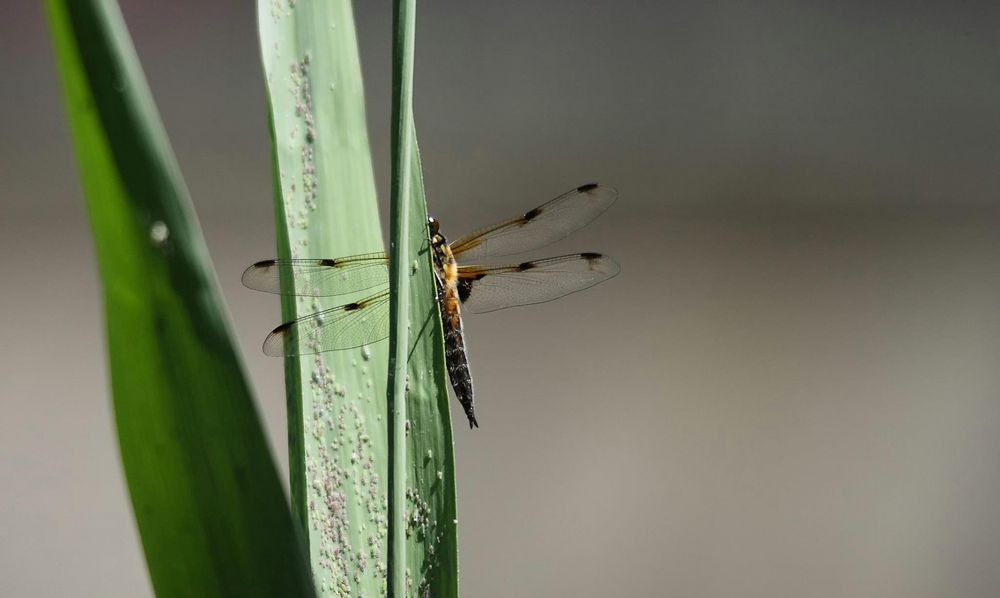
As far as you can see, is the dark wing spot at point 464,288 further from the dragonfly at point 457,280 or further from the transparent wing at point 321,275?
the transparent wing at point 321,275

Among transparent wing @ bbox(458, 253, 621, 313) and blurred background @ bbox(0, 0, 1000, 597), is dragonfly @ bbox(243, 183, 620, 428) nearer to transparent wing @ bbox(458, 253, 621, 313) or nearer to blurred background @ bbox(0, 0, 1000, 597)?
transparent wing @ bbox(458, 253, 621, 313)

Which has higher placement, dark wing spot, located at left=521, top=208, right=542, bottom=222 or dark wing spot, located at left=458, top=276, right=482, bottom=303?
dark wing spot, located at left=521, top=208, right=542, bottom=222

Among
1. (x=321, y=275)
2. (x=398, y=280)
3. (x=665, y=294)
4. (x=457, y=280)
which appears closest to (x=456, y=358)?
(x=457, y=280)

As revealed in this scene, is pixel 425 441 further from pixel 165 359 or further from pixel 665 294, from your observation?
pixel 665 294

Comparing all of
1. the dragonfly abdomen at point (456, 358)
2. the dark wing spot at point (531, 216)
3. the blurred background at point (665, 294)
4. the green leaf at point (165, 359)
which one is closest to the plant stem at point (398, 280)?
the green leaf at point (165, 359)

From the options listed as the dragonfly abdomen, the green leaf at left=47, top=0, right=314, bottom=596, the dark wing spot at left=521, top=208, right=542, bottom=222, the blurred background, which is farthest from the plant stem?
the blurred background

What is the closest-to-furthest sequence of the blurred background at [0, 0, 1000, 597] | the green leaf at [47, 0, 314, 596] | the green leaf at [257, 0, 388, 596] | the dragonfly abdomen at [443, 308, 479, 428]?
the green leaf at [47, 0, 314, 596] < the green leaf at [257, 0, 388, 596] < the dragonfly abdomen at [443, 308, 479, 428] < the blurred background at [0, 0, 1000, 597]

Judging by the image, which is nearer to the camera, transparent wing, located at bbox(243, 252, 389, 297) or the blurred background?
transparent wing, located at bbox(243, 252, 389, 297)
